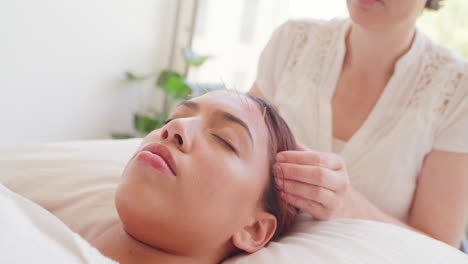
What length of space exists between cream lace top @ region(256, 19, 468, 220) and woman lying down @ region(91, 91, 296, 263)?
441 millimetres

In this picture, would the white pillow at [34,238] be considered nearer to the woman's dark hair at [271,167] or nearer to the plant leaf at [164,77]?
the woman's dark hair at [271,167]

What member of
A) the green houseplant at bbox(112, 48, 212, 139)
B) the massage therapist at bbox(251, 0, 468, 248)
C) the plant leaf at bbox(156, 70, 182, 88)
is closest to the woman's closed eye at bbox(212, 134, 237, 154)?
the massage therapist at bbox(251, 0, 468, 248)

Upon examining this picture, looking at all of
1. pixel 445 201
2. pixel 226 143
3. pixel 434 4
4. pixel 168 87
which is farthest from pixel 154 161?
pixel 168 87

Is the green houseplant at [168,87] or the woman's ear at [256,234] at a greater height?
the woman's ear at [256,234]

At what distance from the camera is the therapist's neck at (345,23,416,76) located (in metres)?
1.25

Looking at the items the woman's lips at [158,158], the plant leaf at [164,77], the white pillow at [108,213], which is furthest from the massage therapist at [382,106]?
the plant leaf at [164,77]

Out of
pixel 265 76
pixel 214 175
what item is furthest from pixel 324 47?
pixel 214 175

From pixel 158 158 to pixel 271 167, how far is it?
0.72 ft

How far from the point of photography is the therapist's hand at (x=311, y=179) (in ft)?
2.64

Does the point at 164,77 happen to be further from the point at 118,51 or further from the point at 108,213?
the point at 108,213

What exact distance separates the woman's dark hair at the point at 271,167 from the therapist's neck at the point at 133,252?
0.15 meters

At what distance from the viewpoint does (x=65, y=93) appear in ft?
7.15

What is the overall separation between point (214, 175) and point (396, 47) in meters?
0.78

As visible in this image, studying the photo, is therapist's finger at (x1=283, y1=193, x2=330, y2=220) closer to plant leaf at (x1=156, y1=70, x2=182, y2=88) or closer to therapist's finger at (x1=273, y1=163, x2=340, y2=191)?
therapist's finger at (x1=273, y1=163, x2=340, y2=191)
